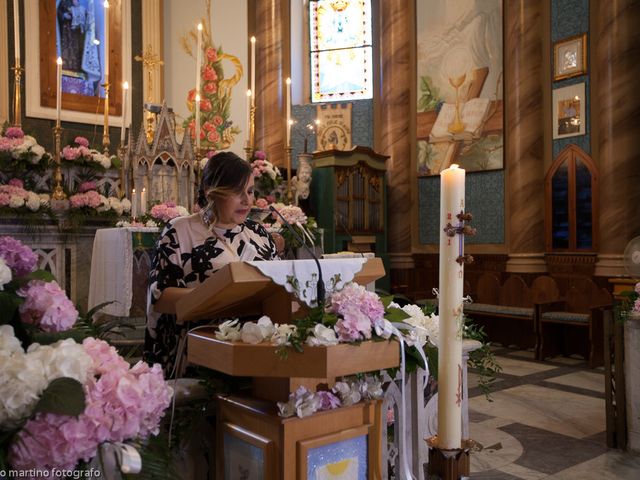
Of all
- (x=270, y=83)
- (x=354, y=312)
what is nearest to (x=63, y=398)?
(x=354, y=312)

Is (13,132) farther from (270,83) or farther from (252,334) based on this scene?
(270,83)

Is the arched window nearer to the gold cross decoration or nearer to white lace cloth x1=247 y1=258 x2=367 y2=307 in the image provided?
the gold cross decoration

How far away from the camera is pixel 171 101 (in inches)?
347

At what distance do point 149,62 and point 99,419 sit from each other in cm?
724

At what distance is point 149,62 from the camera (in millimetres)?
7473

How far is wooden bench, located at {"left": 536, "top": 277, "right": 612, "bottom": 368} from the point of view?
734 centimetres

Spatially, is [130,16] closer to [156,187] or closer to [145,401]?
[156,187]

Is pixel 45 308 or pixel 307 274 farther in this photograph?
pixel 307 274

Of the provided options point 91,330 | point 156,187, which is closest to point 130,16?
point 156,187

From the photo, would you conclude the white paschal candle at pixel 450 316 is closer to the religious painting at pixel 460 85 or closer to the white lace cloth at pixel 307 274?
the white lace cloth at pixel 307 274

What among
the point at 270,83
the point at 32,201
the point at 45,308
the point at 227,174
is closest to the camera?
the point at 45,308

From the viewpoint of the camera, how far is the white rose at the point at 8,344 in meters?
0.93

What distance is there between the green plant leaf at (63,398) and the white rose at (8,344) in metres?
0.10

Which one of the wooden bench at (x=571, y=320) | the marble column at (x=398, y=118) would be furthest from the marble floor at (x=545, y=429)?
the marble column at (x=398, y=118)
